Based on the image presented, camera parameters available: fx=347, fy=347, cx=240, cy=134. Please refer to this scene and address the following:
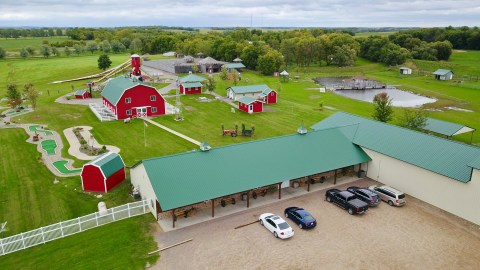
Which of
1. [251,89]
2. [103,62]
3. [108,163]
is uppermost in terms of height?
[103,62]

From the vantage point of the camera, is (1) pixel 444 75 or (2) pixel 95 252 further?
(1) pixel 444 75

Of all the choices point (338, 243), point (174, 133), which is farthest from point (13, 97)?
point (338, 243)

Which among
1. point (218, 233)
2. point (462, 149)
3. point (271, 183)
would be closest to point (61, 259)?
point (218, 233)

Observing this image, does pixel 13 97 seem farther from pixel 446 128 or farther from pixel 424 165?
pixel 446 128

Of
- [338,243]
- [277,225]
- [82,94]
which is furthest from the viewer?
[82,94]

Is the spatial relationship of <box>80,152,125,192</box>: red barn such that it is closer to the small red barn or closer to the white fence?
the white fence

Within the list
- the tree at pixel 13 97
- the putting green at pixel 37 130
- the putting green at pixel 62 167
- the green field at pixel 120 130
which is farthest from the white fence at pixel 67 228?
the tree at pixel 13 97

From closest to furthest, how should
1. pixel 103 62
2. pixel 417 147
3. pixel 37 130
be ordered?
pixel 417 147
pixel 37 130
pixel 103 62

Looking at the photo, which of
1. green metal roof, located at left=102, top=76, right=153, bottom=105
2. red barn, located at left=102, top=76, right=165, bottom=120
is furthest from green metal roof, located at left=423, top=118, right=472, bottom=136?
green metal roof, located at left=102, top=76, right=153, bottom=105
